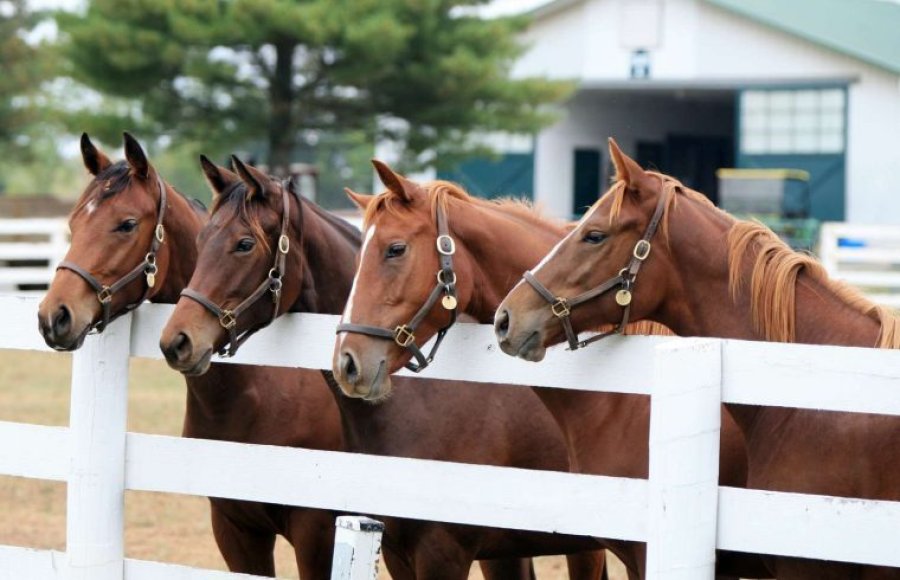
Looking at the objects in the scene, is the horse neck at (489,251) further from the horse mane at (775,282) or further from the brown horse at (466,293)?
the horse mane at (775,282)

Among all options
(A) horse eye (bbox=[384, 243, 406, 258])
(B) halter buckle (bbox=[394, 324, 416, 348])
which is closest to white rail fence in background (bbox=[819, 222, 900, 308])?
(A) horse eye (bbox=[384, 243, 406, 258])

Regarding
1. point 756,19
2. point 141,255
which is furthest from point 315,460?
point 756,19

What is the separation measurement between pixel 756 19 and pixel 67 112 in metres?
16.9

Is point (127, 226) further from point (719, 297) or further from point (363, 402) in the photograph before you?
point (719, 297)

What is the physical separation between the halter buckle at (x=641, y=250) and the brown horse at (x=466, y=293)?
62 cm

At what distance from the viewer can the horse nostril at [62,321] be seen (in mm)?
4863

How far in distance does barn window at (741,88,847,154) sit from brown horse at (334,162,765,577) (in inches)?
1179

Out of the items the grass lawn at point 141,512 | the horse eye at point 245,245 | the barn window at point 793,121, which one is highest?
the barn window at point 793,121

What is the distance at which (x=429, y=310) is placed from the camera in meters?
4.51

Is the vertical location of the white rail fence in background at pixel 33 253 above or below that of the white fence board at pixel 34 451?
above

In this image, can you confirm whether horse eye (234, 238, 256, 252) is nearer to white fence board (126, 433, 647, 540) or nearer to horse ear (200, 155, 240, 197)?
horse ear (200, 155, 240, 197)

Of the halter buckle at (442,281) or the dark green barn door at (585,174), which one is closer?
the halter buckle at (442,281)

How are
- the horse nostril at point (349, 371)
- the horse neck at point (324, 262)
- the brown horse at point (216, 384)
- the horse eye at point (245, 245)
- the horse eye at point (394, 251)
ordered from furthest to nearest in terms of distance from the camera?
the horse neck at point (324, 262) < the brown horse at point (216, 384) < the horse eye at point (245, 245) < the horse eye at point (394, 251) < the horse nostril at point (349, 371)

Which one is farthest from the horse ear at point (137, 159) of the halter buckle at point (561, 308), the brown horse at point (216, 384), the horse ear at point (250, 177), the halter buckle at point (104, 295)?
the halter buckle at point (561, 308)
